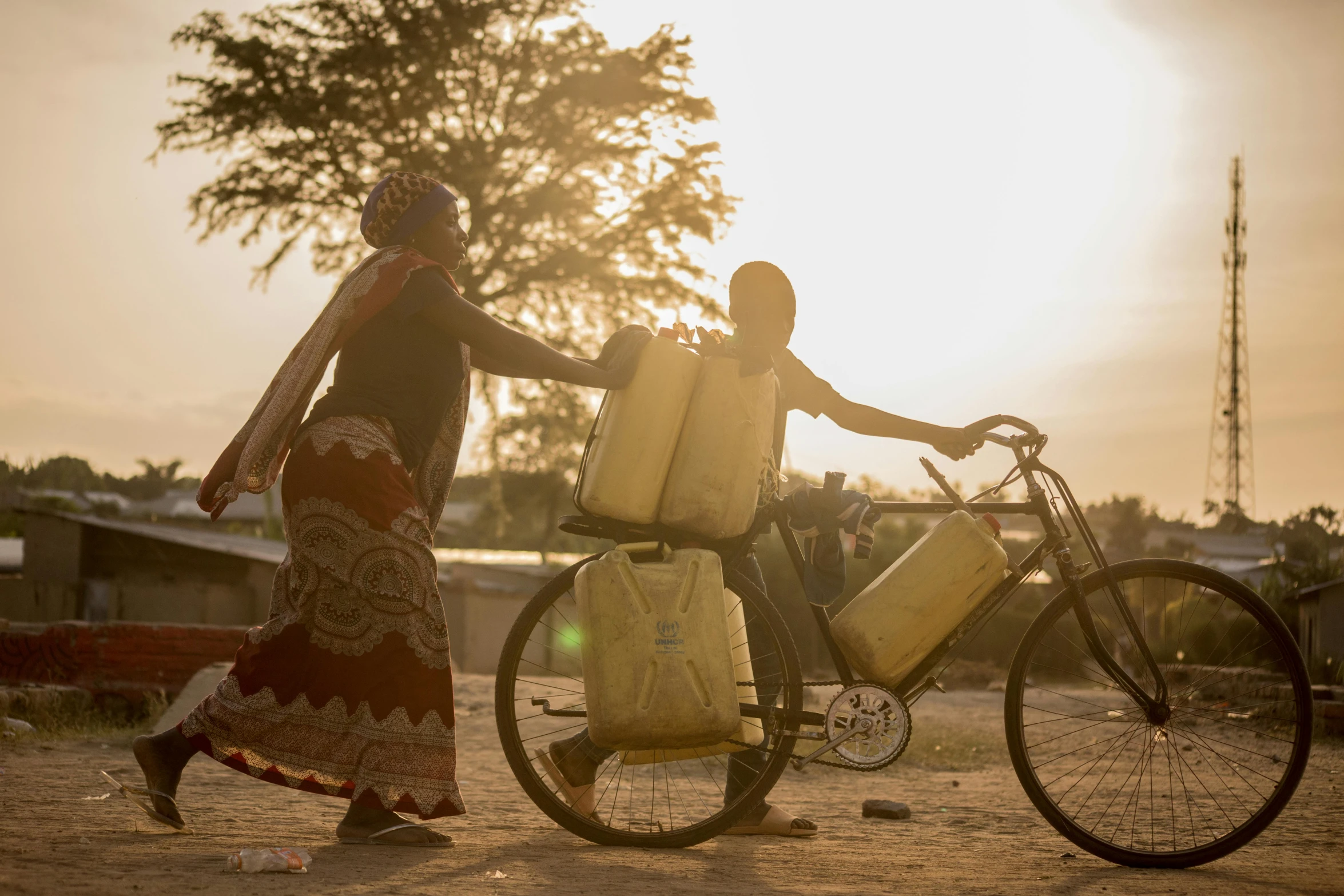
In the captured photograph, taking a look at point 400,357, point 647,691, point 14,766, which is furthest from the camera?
point 14,766

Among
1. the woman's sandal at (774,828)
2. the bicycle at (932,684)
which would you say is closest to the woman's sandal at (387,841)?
the bicycle at (932,684)

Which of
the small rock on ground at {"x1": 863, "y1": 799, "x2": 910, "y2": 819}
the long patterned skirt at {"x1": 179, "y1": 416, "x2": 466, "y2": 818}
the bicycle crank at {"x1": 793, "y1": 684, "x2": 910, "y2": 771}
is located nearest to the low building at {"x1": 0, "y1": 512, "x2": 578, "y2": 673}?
the small rock on ground at {"x1": 863, "y1": 799, "x2": 910, "y2": 819}

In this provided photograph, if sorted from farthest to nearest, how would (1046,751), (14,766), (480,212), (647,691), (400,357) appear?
(480,212), (1046,751), (14,766), (400,357), (647,691)

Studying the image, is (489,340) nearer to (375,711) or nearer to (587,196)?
(375,711)

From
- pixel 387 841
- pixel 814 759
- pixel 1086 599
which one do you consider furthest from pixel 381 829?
pixel 1086 599

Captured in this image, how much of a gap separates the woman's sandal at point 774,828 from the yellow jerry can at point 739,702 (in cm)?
49

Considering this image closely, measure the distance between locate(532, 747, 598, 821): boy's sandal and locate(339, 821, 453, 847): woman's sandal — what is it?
41 centimetres

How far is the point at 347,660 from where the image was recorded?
349 cm

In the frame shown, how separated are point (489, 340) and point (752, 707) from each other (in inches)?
53.6

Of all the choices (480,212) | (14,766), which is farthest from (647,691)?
(480,212)

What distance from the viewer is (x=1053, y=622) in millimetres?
3803

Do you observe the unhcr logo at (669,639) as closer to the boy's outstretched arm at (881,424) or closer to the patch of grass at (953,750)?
the boy's outstretched arm at (881,424)

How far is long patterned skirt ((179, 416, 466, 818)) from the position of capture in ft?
11.3

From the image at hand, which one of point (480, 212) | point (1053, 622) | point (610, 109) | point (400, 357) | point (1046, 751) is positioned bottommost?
point (1046, 751)
